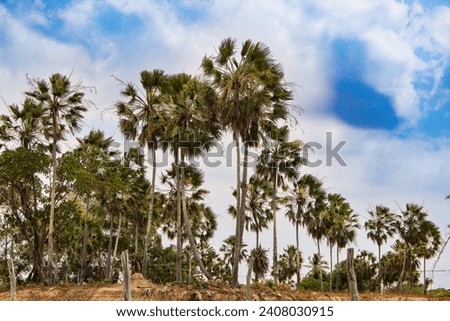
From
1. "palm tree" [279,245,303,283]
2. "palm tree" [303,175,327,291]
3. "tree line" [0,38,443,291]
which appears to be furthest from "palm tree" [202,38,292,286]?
"palm tree" [279,245,303,283]

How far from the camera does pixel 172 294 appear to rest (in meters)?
21.2

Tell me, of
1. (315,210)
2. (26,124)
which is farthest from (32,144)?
(315,210)

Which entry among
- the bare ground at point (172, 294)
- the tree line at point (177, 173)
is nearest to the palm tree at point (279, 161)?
the tree line at point (177, 173)

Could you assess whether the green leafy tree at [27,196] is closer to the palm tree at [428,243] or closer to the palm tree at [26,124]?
the palm tree at [26,124]

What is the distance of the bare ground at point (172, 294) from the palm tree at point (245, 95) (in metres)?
3.66

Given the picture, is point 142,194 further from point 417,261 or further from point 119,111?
point 417,261

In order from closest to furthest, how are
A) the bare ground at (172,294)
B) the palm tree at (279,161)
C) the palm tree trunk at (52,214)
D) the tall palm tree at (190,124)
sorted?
1. the bare ground at (172,294)
2. the tall palm tree at (190,124)
3. the palm tree trunk at (52,214)
4. the palm tree at (279,161)

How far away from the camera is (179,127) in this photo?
28.9 metres

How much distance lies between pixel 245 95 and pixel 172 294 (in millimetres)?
10273

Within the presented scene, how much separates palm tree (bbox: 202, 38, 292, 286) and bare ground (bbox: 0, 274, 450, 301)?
12.0 ft

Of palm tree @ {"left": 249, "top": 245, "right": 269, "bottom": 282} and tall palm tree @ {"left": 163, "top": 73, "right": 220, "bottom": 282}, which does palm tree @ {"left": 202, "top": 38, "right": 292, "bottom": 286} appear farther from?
palm tree @ {"left": 249, "top": 245, "right": 269, "bottom": 282}

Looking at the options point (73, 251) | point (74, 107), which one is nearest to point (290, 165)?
point (74, 107)

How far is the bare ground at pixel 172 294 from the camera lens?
809 inches

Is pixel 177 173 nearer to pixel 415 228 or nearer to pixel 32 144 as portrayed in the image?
pixel 32 144
